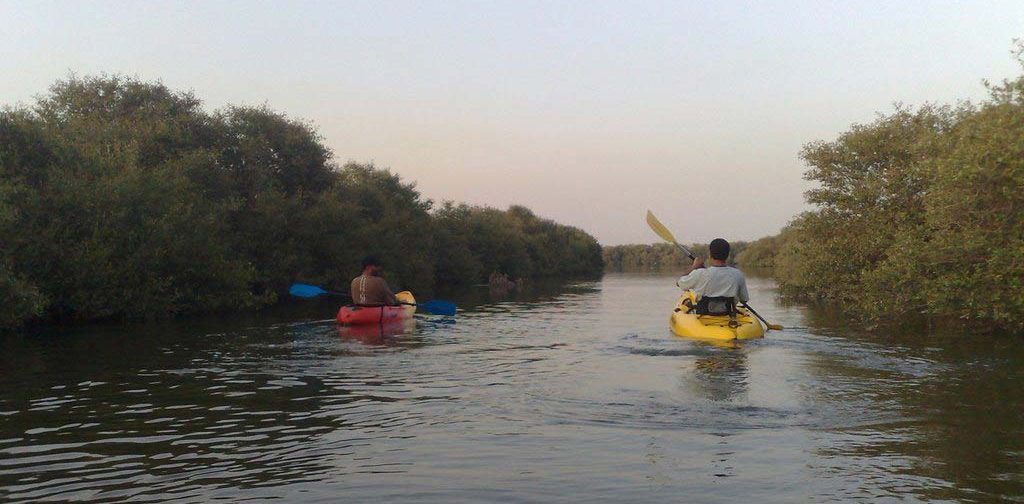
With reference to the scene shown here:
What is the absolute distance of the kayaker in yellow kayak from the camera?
43.2ft

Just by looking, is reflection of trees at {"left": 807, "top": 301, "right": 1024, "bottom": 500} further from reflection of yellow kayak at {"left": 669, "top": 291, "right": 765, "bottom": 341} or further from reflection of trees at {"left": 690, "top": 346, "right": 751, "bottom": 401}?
reflection of yellow kayak at {"left": 669, "top": 291, "right": 765, "bottom": 341}

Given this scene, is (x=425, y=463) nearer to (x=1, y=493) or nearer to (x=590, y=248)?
(x=1, y=493)

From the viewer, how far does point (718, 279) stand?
13.2 metres

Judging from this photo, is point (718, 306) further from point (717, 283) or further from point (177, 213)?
point (177, 213)

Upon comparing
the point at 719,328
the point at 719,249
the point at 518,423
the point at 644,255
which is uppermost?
the point at 644,255

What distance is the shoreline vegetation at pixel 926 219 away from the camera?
1488 centimetres

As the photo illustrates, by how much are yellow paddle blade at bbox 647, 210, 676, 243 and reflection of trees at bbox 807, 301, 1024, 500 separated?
17.6ft

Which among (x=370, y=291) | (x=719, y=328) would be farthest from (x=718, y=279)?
(x=370, y=291)

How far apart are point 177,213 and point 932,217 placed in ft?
68.6

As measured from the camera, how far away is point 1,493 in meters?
5.39

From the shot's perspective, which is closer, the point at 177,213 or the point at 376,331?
the point at 376,331

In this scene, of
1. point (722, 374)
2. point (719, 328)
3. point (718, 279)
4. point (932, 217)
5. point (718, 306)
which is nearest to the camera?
point (722, 374)

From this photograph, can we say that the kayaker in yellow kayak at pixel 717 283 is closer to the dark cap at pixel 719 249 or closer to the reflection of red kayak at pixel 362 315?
the dark cap at pixel 719 249

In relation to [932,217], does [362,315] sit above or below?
below
